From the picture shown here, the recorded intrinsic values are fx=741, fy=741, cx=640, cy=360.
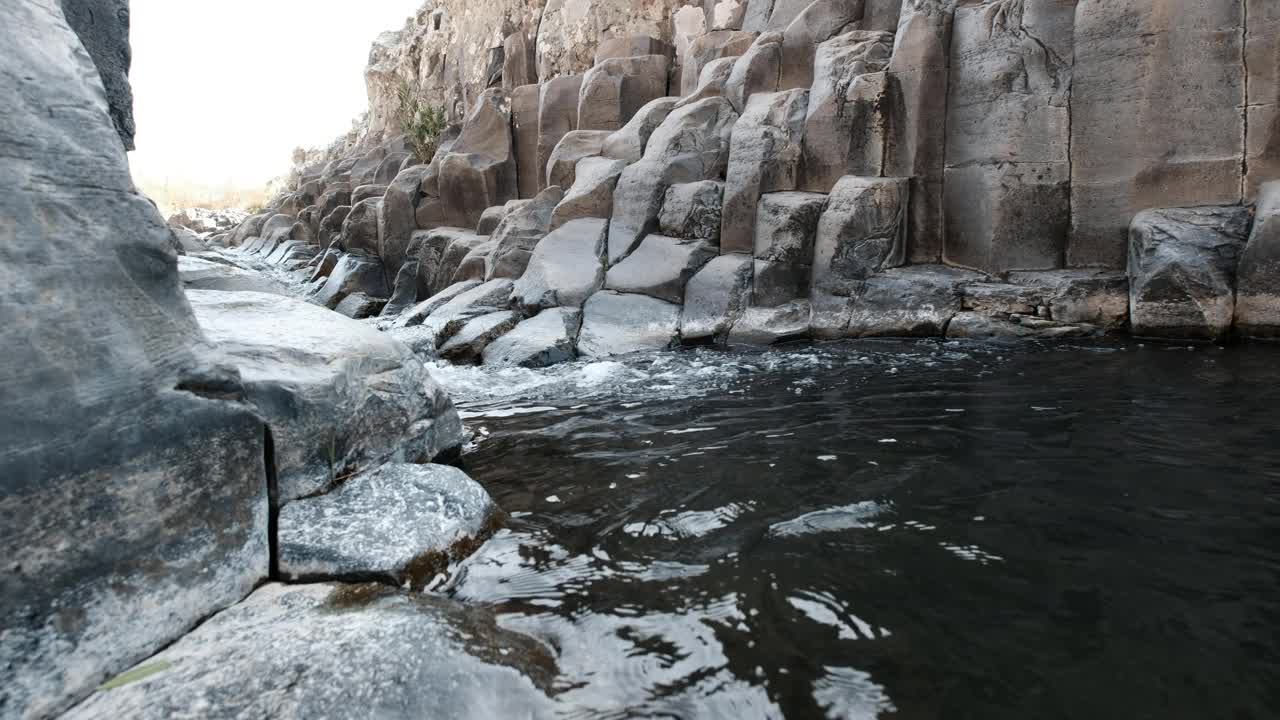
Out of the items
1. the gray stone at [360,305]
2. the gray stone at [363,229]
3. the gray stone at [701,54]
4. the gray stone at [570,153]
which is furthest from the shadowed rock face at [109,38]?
the gray stone at [363,229]

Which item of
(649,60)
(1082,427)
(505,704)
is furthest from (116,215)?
(649,60)

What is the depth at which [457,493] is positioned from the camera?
11.2 feet

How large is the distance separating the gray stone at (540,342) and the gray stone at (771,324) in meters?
1.84

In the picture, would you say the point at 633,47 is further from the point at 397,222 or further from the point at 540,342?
the point at 540,342

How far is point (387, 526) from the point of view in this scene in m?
3.07

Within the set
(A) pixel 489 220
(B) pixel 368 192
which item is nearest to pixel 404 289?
(A) pixel 489 220

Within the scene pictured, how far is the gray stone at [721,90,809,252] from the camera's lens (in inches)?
355

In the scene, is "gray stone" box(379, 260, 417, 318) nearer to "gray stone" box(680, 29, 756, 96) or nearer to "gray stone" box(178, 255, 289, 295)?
"gray stone" box(680, 29, 756, 96)

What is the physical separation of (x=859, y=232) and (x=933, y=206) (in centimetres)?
108

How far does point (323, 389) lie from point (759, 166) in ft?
22.6

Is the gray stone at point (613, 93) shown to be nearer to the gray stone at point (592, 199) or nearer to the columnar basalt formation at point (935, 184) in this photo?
the columnar basalt formation at point (935, 184)

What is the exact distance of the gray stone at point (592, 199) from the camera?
1049 cm

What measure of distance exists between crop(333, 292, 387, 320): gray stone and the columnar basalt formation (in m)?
3.92

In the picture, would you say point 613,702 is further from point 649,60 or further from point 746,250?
point 649,60
